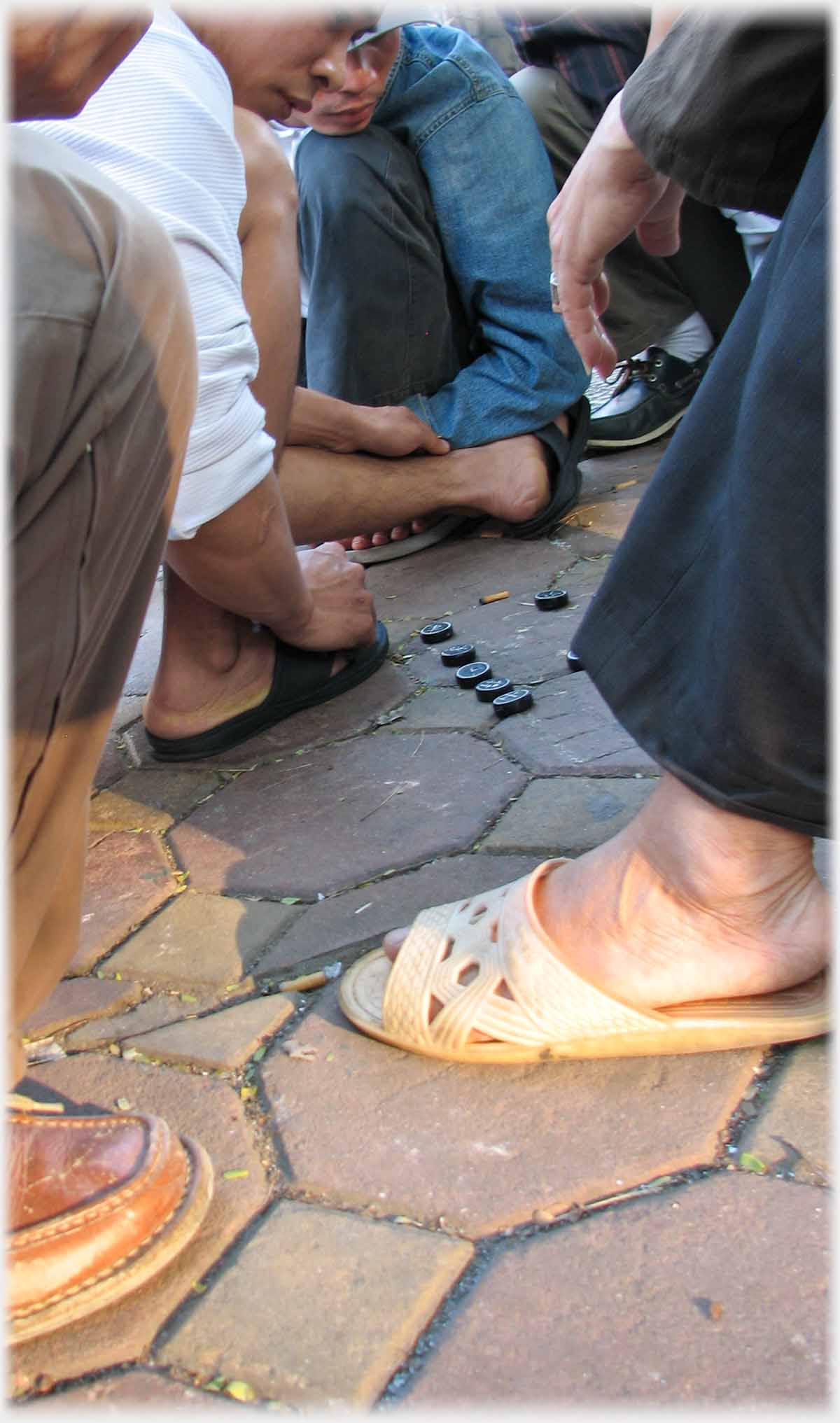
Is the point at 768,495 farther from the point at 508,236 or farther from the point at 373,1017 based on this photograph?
the point at 508,236

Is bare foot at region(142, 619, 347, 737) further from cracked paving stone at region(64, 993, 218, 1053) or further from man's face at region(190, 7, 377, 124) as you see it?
man's face at region(190, 7, 377, 124)

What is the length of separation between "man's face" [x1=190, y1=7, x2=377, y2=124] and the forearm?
27.1 inches

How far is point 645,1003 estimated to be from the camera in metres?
1.33

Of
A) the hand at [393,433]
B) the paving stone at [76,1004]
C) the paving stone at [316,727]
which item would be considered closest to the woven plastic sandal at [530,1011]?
the paving stone at [76,1004]

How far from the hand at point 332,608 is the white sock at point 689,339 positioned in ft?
5.72

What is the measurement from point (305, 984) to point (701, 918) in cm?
50

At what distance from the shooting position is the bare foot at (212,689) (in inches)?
91.0

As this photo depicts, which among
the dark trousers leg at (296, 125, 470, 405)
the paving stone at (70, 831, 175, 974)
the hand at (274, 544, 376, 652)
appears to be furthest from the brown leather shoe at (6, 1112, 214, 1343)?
the dark trousers leg at (296, 125, 470, 405)

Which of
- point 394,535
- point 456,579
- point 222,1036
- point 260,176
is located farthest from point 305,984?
point 394,535

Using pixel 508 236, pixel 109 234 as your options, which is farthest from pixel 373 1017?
pixel 508 236

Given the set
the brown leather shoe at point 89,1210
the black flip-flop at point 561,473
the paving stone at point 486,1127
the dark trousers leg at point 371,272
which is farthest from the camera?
the black flip-flop at point 561,473

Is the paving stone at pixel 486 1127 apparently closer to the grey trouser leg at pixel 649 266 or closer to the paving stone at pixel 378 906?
the paving stone at pixel 378 906

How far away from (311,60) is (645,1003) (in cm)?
175

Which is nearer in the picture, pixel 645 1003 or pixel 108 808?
pixel 645 1003
